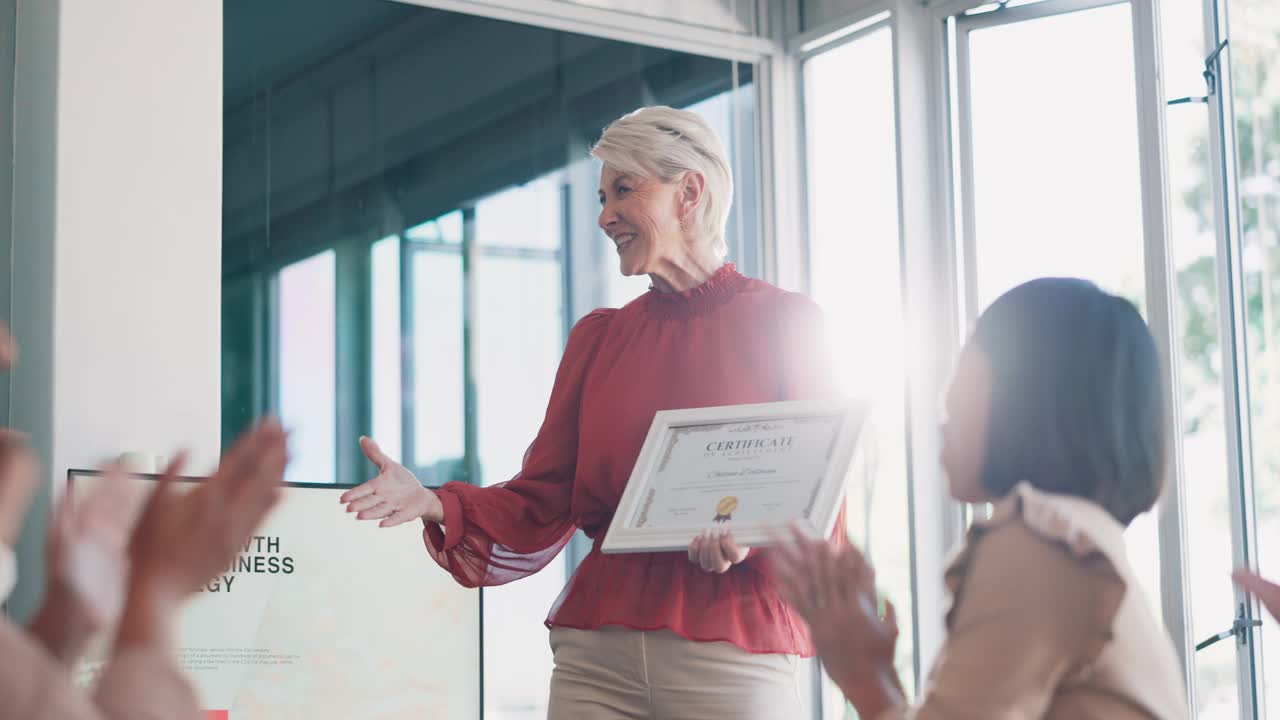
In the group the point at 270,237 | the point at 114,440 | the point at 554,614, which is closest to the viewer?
the point at 554,614

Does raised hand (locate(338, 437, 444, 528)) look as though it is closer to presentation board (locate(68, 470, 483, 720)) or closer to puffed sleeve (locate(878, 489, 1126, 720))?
presentation board (locate(68, 470, 483, 720))

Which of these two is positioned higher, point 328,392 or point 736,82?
point 736,82

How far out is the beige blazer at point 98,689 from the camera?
981mm

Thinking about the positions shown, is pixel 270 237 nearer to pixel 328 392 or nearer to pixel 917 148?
pixel 328 392

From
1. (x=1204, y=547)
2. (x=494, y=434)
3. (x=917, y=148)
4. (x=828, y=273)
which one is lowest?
(x=1204, y=547)

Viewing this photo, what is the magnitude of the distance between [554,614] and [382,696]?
5.43 feet

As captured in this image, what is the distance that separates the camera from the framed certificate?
211 centimetres

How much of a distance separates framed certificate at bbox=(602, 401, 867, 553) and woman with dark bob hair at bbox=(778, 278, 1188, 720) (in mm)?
615

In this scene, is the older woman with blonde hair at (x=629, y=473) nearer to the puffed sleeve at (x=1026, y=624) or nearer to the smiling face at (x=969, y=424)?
the smiling face at (x=969, y=424)

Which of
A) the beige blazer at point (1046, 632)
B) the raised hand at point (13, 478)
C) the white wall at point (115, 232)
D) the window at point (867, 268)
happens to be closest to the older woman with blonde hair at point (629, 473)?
the beige blazer at point (1046, 632)

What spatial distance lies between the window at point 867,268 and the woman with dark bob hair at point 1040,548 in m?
3.14

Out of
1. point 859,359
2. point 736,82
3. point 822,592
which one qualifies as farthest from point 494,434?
point 822,592

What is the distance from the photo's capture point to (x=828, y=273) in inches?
204

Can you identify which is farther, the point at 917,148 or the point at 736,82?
the point at 736,82
